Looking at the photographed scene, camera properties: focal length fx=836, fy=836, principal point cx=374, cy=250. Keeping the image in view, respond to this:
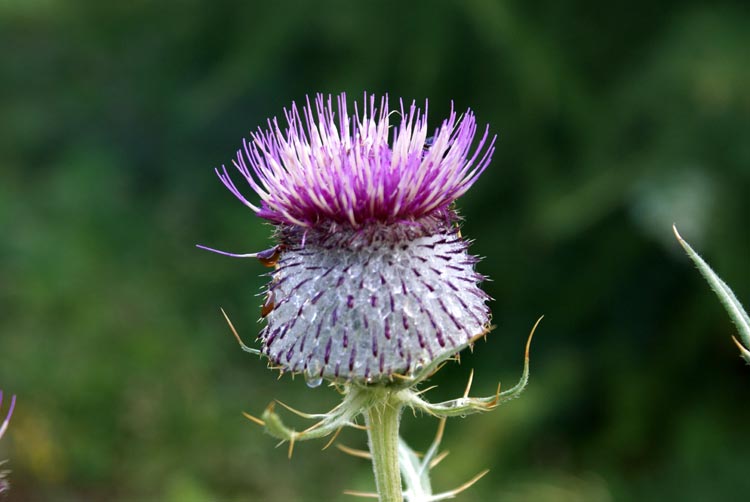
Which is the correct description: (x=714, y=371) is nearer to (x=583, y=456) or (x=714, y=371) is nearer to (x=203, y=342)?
(x=583, y=456)

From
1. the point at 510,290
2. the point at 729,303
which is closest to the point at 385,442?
the point at 729,303

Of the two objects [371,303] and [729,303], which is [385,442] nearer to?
[371,303]

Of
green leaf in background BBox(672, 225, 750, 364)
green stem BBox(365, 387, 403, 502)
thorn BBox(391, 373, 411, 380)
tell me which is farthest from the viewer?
green stem BBox(365, 387, 403, 502)

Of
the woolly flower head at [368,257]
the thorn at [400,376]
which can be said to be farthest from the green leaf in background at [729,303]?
the thorn at [400,376]

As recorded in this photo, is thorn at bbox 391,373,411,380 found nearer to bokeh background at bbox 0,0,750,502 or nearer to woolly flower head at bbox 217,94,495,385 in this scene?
A: woolly flower head at bbox 217,94,495,385

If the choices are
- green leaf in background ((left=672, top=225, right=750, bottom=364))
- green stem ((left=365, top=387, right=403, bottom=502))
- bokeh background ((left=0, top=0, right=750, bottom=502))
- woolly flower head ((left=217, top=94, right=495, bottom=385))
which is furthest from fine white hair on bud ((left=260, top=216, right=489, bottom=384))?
bokeh background ((left=0, top=0, right=750, bottom=502))

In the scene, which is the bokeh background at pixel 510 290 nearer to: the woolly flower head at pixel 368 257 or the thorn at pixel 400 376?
the woolly flower head at pixel 368 257
